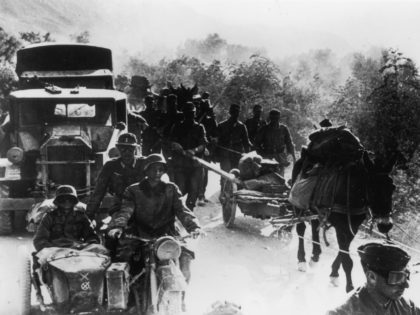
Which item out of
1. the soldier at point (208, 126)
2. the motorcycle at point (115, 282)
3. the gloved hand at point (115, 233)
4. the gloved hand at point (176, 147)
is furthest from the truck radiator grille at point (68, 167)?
the soldier at point (208, 126)

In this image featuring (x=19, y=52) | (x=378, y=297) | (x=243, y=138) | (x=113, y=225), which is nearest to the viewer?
(x=378, y=297)

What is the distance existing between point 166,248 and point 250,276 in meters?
3.40

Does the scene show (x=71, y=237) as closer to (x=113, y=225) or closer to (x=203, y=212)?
(x=113, y=225)

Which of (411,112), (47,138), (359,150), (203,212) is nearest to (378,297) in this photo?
(359,150)

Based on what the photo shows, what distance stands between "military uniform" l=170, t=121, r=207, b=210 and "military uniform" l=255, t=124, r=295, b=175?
183 cm

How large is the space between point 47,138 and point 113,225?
417 centimetres

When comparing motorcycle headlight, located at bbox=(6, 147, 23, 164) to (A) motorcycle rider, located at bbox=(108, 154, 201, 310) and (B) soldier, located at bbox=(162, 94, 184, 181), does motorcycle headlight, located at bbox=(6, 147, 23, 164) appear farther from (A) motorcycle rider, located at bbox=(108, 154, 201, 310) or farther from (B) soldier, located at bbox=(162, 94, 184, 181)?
(A) motorcycle rider, located at bbox=(108, 154, 201, 310)

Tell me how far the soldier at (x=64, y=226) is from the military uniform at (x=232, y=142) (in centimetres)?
696

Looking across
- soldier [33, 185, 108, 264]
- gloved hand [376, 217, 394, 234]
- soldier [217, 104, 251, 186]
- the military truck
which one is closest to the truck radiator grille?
the military truck

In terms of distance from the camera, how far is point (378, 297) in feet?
12.0

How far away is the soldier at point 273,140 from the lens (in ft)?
41.1

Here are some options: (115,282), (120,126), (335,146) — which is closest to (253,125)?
(120,126)

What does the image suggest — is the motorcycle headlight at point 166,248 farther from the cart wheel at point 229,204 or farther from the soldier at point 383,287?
the cart wheel at point 229,204

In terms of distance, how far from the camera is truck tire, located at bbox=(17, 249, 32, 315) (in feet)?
18.8
